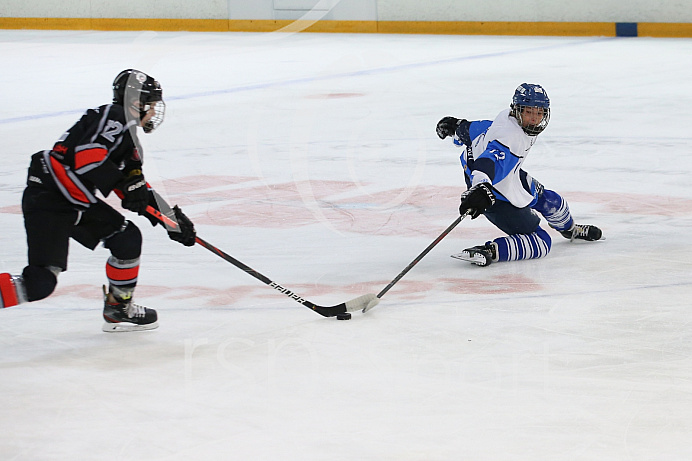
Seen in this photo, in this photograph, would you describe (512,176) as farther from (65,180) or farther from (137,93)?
(65,180)

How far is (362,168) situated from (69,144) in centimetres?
328

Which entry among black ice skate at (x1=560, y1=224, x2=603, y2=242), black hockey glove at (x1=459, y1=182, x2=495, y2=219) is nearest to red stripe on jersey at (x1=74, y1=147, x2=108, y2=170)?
black hockey glove at (x1=459, y1=182, x2=495, y2=219)

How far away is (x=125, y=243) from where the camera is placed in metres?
3.29

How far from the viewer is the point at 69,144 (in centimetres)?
317

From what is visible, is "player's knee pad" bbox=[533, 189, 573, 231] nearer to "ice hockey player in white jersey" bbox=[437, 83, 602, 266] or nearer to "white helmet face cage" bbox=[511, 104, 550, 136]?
"ice hockey player in white jersey" bbox=[437, 83, 602, 266]

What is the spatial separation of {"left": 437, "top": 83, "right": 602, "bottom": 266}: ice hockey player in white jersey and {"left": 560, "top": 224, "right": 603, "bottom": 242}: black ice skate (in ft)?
0.48

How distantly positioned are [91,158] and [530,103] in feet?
5.85

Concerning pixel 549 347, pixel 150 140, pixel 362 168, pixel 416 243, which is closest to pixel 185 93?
pixel 150 140

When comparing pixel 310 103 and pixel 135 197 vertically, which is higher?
pixel 135 197

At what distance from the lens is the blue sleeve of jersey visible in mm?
4094

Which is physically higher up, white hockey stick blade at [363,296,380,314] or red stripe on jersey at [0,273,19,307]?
red stripe on jersey at [0,273,19,307]

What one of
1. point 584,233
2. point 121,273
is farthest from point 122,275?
point 584,233

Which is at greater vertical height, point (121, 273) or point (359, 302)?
point (121, 273)

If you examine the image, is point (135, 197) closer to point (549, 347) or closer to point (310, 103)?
point (549, 347)
